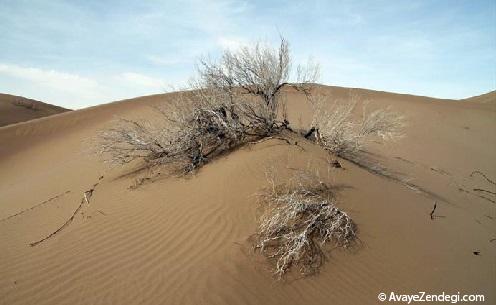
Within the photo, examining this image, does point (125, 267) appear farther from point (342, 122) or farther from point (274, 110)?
point (342, 122)

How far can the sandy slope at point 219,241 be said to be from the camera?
4.95 meters

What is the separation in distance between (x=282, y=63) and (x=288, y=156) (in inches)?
111

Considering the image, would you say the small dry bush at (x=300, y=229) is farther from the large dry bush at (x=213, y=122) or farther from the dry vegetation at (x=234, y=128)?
the large dry bush at (x=213, y=122)

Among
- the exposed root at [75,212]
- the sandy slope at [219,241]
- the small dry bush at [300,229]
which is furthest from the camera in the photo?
the exposed root at [75,212]

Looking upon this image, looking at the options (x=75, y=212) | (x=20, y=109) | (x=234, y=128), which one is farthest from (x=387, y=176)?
(x=20, y=109)

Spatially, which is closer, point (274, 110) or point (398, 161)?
point (274, 110)

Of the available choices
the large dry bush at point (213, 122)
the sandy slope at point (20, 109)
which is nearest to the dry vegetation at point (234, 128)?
the large dry bush at point (213, 122)

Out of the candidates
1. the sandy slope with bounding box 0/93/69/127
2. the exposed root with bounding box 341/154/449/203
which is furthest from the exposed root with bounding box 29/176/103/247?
the sandy slope with bounding box 0/93/69/127

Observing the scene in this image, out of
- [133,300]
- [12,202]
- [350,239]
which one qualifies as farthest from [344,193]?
[12,202]

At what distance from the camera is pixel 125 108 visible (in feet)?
69.6

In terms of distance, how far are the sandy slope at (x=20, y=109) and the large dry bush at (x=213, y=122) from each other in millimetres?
23459

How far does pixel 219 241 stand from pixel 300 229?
3.55 ft

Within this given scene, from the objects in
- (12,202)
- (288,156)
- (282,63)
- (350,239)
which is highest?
(282,63)

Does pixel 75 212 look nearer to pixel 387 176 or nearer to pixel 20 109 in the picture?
pixel 387 176
